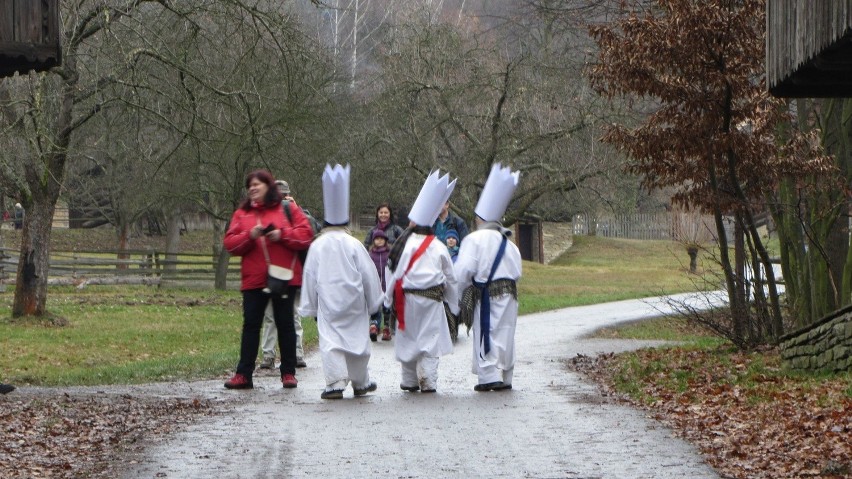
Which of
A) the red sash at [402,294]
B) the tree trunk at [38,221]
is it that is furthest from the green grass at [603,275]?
the red sash at [402,294]

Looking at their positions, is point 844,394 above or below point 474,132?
below

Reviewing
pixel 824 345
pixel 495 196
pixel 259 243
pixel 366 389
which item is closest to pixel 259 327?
pixel 259 243

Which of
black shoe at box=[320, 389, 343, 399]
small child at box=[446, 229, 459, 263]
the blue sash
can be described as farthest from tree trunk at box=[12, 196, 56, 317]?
black shoe at box=[320, 389, 343, 399]

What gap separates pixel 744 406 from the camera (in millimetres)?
11359

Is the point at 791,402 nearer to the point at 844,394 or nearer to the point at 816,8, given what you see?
the point at 844,394

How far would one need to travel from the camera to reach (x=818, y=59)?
32.2ft

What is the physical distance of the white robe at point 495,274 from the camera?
13484 millimetres

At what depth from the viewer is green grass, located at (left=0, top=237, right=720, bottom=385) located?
54.5 feet

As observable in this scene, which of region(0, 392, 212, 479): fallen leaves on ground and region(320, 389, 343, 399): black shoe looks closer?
region(0, 392, 212, 479): fallen leaves on ground

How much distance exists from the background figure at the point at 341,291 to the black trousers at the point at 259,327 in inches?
9.5

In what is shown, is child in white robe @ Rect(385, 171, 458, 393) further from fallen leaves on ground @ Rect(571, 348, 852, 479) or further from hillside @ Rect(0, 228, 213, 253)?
hillside @ Rect(0, 228, 213, 253)

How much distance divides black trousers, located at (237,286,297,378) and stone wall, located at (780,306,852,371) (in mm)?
5145

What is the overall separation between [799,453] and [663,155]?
→ 7.48m

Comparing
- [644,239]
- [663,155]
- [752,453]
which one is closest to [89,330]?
[663,155]
